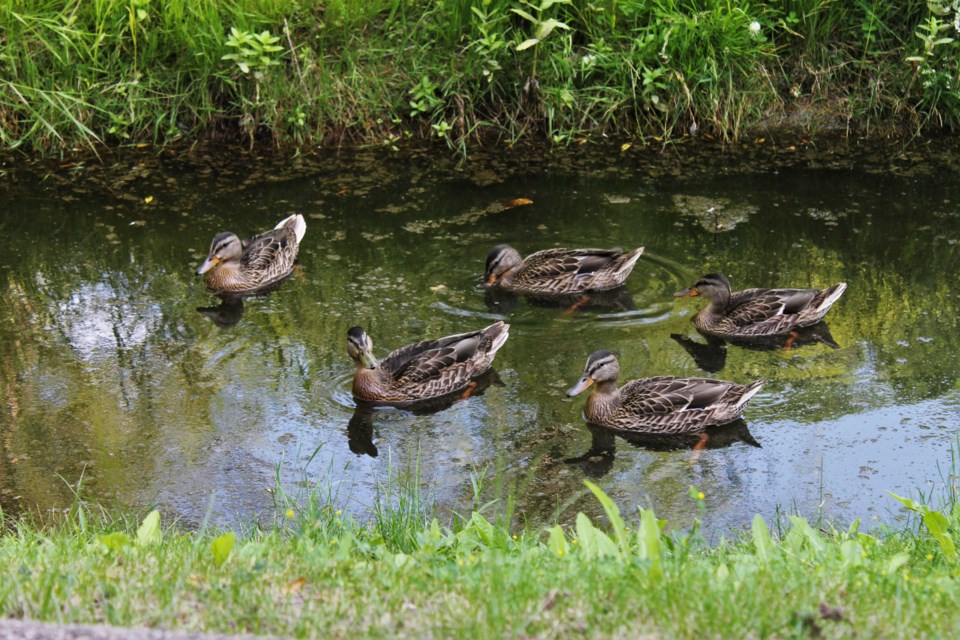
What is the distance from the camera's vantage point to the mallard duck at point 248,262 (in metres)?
9.73

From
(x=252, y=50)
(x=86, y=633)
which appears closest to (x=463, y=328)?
Answer: (x=252, y=50)

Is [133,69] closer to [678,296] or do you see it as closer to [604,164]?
[604,164]

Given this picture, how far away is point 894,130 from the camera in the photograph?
39.2 feet

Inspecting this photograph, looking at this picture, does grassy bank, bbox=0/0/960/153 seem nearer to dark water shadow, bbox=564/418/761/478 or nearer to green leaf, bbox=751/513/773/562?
dark water shadow, bbox=564/418/761/478

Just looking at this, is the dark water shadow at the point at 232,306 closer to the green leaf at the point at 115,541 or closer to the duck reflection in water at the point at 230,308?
the duck reflection in water at the point at 230,308

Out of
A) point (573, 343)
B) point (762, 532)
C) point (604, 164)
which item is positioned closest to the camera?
point (762, 532)

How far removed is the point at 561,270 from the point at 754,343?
63.9 inches

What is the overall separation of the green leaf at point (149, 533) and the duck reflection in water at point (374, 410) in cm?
233

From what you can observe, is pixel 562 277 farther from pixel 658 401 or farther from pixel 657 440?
pixel 657 440

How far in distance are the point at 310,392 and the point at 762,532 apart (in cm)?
390

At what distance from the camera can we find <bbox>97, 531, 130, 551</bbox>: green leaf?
15.6 ft

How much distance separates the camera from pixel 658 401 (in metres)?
7.80

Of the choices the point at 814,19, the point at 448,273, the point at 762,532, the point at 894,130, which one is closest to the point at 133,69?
the point at 448,273

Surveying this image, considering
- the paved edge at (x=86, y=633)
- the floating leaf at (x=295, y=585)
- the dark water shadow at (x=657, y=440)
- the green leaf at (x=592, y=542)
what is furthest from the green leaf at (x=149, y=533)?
the dark water shadow at (x=657, y=440)
